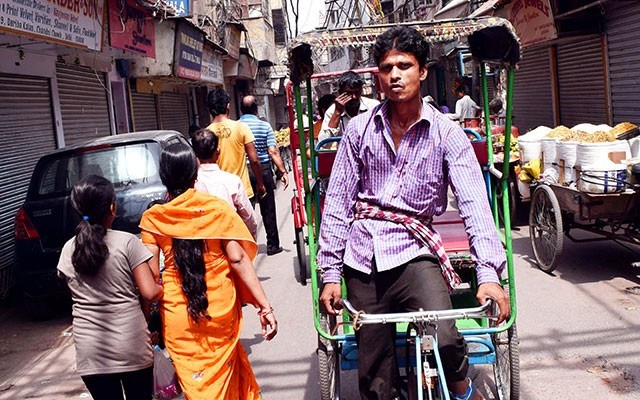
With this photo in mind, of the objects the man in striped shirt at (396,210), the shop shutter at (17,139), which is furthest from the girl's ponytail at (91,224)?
the shop shutter at (17,139)

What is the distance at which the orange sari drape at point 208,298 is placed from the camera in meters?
3.05

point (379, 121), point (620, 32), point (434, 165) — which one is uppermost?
point (620, 32)

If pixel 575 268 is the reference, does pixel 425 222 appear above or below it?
above

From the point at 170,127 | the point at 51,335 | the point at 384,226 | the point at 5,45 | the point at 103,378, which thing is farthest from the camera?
the point at 170,127

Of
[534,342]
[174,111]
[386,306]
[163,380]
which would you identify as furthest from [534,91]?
[163,380]

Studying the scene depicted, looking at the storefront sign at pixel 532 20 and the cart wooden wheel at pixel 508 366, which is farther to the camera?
the storefront sign at pixel 532 20

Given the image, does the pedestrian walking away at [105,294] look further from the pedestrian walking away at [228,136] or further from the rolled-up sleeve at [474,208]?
the pedestrian walking away at [228,136]

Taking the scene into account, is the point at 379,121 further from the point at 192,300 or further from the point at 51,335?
the point at 51,335

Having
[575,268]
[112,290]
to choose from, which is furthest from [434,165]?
[575,268]

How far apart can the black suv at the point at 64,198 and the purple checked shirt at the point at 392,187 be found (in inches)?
140

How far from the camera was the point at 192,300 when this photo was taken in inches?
120

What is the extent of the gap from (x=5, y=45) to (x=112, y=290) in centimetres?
656

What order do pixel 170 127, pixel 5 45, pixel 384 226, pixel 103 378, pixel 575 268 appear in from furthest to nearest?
pixel 170 127
pixel 5 45
pixel 575 268
pixel 103 378
pixel 384 226

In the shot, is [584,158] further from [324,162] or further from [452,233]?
[324,162]
